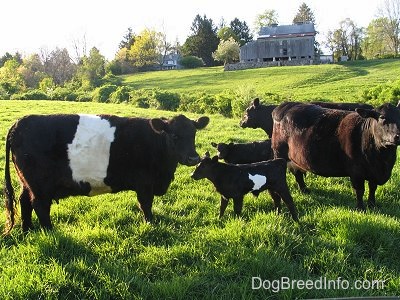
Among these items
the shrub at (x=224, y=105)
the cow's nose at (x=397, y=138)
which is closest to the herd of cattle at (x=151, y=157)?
the cow's nose at (x=397, y=138)

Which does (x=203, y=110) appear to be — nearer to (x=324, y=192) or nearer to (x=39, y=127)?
(x=324, y=192)

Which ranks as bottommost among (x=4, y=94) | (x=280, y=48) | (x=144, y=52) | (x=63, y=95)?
(x=63, y=95)

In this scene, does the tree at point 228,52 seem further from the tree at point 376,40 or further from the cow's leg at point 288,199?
the cow's leg at point 288,199

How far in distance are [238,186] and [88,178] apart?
227cm

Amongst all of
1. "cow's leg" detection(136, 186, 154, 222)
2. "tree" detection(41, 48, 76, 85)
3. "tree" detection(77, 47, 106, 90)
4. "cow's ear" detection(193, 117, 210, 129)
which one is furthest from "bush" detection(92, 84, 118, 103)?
"tree" detection(41, 48, 76, 85)

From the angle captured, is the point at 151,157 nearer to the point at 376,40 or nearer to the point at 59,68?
the point at 59,68

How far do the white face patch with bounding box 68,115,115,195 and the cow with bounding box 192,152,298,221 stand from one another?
1.54m

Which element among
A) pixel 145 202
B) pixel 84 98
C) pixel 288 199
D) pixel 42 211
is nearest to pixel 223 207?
pixel 288 199

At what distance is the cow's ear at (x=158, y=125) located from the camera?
6.03 m

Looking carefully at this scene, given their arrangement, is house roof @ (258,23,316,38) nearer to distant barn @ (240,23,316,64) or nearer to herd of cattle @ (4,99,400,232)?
distant barn @ (240,23,316,64)

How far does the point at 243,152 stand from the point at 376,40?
86.5 metres

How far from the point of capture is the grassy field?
404 cm

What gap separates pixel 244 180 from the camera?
630 centimetres

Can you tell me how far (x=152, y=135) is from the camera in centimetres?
625
